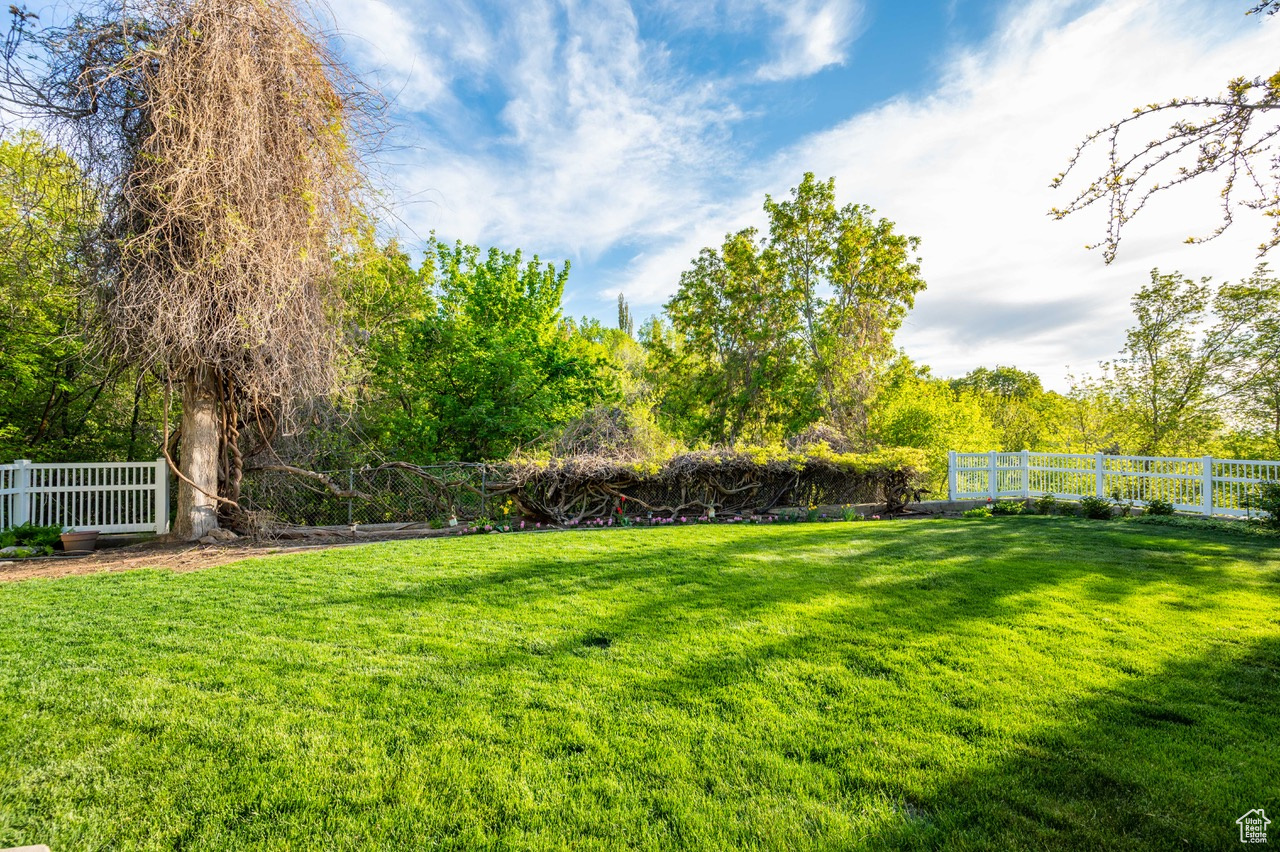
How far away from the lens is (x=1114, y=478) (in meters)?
10.7

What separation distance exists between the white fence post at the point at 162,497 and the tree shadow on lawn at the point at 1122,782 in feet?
32.8

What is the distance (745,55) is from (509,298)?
7.45m

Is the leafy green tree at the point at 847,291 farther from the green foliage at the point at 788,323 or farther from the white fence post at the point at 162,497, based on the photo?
the white fence post at the point at 162,497

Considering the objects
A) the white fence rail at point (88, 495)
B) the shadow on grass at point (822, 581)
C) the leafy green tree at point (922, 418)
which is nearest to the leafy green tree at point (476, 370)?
the white fence rail at point (88, 495)

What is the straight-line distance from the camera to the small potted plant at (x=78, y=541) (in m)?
6.72

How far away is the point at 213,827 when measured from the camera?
1591 millimetres

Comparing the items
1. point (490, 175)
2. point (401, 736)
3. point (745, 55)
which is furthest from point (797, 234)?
point (401, 736)

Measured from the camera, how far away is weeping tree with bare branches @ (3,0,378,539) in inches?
229

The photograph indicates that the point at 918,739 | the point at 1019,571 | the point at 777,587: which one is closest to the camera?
the point at 918,739

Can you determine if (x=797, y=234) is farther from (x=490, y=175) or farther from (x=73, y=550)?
(x=73, y=550)

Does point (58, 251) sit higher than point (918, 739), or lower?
higher

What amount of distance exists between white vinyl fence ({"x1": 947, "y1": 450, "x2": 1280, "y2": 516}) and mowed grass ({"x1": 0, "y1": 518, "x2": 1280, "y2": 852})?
24.0 ft

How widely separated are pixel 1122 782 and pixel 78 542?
10.3 metres

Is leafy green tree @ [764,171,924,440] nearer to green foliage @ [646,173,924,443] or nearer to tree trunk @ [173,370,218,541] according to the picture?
green foliage @ [646,173,924,443]
